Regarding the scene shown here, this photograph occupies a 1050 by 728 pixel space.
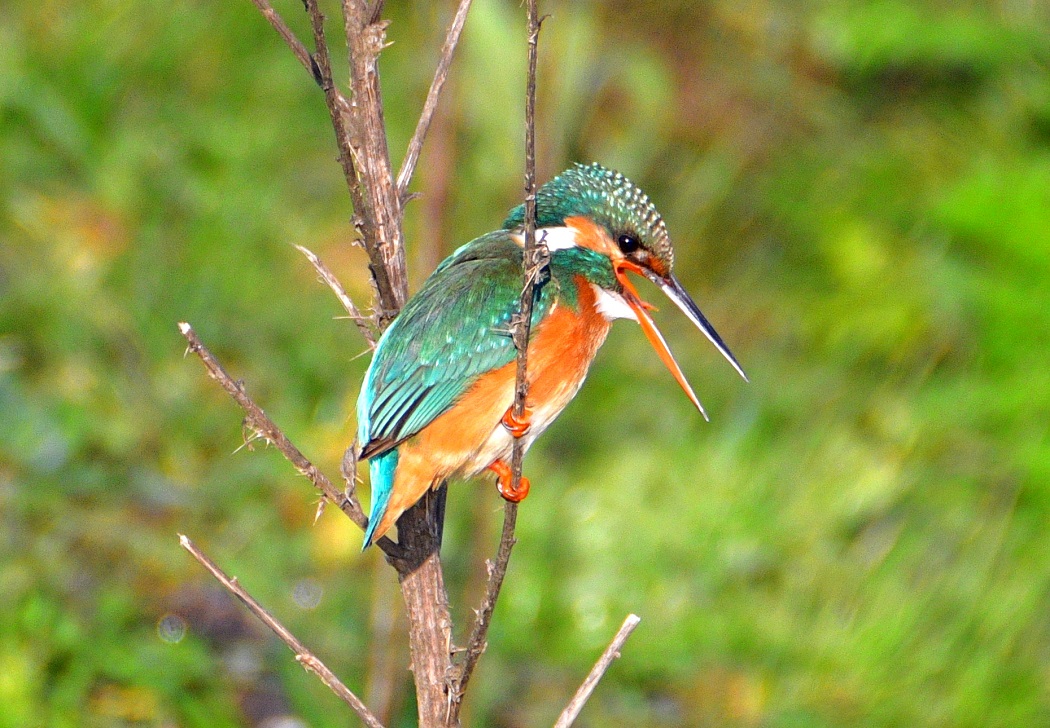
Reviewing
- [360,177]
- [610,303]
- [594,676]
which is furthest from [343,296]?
[594,676]

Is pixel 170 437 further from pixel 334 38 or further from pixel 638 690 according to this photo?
pixel 334 38

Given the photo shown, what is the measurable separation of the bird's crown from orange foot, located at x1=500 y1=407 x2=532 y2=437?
391mm

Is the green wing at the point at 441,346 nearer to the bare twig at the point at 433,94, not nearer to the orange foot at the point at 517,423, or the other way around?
the orange foot at the point at 517,423

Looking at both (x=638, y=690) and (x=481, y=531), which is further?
(x=638, y=690)

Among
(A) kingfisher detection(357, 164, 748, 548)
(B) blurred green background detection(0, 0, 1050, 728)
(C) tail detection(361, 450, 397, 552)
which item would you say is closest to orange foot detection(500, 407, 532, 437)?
(A) kingfisher detection(357, 164, 748, 548)

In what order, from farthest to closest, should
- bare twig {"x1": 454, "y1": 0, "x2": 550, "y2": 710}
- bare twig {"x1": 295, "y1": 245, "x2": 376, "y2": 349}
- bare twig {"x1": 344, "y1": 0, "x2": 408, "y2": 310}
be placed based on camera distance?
bare twig {"x1": 295, "y1": 245, "x2": 376, "y2": 349} → bare twig {"x1": 344, "y1": 0, "x2": 408, "y2": 310} → bare twig {"x1": 454, "y1": 0, "x2": 550, "y2": 710}

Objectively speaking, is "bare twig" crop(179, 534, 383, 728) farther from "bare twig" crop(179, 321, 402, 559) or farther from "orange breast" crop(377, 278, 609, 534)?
"orange breast" crop(377, 278, 609, 534)

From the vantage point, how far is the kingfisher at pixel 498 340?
2.16 meters

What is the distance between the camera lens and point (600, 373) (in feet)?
14.9

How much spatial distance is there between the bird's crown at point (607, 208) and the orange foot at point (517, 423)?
391mm

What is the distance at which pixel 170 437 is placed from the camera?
393 cm

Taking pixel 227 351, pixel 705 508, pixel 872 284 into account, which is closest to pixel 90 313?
pixel 227 351

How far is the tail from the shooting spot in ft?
6.61

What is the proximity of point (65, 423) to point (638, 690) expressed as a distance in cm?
184
